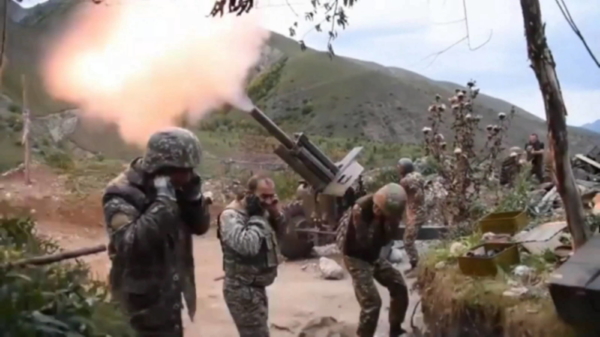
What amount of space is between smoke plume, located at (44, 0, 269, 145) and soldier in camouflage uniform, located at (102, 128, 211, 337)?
12.9 feet

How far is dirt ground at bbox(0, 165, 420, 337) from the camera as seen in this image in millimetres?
9125

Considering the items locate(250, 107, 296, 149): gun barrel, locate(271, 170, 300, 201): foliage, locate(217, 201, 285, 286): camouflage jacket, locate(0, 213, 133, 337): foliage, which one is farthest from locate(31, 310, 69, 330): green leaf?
locate(271, 170, 300, 201): foliage

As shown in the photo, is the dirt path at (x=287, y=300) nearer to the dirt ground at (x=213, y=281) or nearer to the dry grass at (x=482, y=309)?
the dirt ground at (x=213, y=281)

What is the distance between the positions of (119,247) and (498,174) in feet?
36.1

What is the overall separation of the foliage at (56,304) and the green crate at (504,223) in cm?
540

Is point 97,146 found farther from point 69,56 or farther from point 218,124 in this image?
point 69,56

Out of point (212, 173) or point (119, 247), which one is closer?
point (119, 247)

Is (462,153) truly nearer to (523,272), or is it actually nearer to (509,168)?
(509,168)

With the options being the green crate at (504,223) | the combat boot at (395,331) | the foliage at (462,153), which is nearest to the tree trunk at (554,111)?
the green crate at (504,223)

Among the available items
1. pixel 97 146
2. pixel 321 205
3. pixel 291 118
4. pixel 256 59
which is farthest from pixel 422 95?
pixel 256 59

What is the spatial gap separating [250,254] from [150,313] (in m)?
1.31

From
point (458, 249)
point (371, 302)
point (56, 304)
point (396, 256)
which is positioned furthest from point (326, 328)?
point (56, 304)

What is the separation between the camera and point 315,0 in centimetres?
613

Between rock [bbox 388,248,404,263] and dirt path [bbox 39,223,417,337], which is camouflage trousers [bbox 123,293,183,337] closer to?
dirt path [bbox 39,223,417,337]
